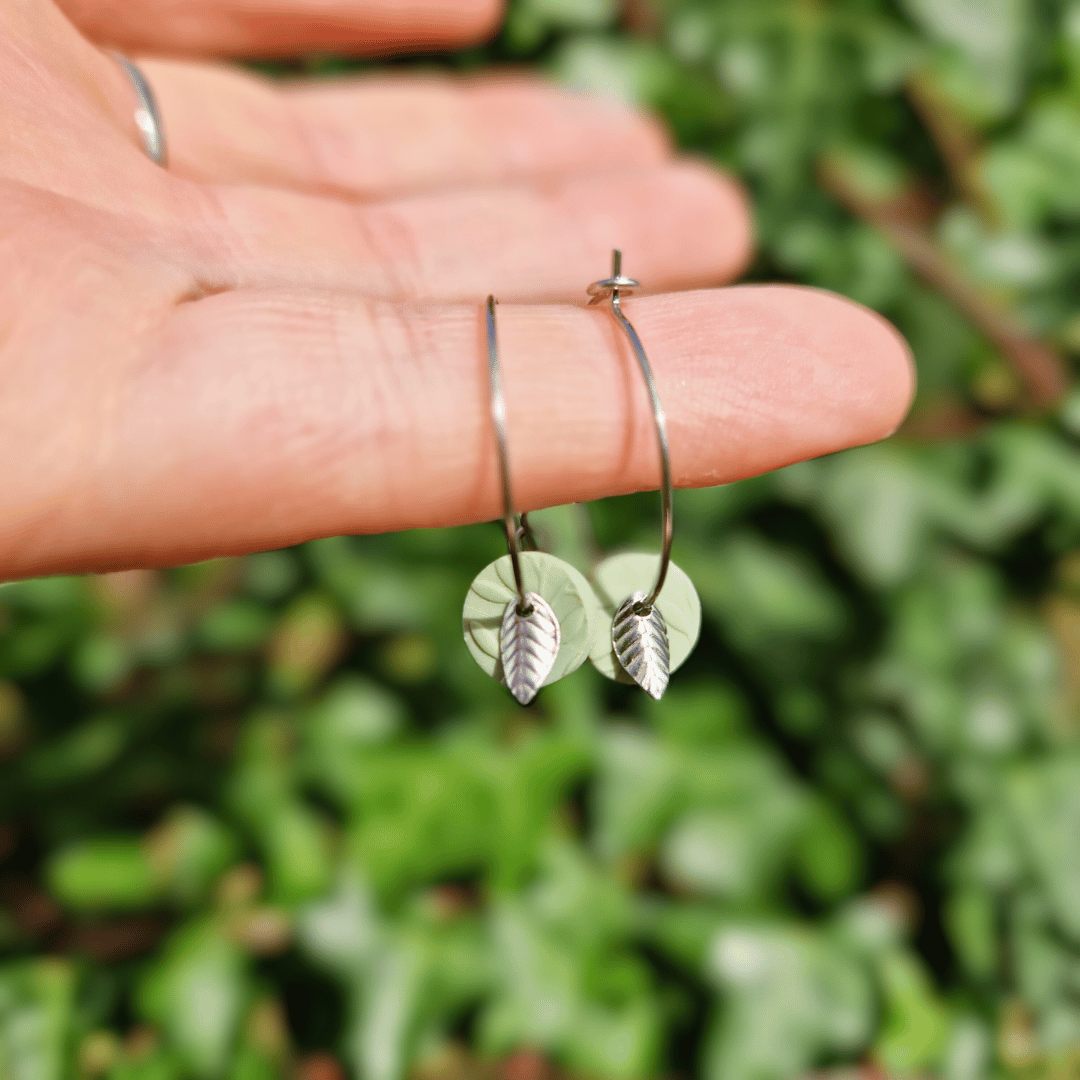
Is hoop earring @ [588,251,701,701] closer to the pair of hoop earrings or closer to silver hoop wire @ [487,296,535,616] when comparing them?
the pair of hoop earrings

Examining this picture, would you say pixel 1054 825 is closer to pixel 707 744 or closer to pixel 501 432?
pixel 707 744

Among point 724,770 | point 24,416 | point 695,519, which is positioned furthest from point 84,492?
point 724,770

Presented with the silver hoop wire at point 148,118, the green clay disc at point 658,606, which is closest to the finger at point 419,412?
the green clay disc at point 658,606

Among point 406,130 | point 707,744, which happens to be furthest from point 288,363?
point 707,744

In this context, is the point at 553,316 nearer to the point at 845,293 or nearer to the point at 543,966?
the point at 845,293

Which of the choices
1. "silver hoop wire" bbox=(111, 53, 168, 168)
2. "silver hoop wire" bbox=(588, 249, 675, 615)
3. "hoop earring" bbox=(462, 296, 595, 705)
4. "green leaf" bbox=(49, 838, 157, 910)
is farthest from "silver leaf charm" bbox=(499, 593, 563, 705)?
"green leaf" bbox=(49, 838, 157, 910)

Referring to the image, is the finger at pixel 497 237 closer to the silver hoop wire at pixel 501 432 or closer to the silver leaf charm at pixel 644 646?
the silver hoop wire at pixel 501 432
